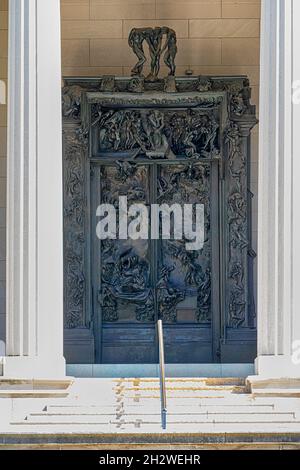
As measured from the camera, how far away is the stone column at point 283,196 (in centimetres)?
1302

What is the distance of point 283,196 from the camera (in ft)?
42.7

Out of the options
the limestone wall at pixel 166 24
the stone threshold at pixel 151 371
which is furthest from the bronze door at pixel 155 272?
the stone threshold at pixel 151 371

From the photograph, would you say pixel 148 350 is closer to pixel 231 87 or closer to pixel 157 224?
pixel 157 224

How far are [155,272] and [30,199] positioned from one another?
15.0ft

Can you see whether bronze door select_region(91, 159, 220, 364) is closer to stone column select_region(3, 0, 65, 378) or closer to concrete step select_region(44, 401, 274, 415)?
stone column select_region(3, 0, 65, 378)

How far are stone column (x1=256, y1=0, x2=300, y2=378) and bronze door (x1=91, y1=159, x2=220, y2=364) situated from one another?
4090 millimetres

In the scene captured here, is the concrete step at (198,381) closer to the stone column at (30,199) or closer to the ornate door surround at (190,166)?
the stone column at (30,199)

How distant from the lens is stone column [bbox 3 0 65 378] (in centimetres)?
1307

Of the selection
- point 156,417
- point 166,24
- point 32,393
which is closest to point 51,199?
point 32,393

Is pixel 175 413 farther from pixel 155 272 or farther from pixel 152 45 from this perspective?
pixel 152 45

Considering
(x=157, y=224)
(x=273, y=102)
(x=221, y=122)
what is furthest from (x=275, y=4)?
(x=157, y=224)

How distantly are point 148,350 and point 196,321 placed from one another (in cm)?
A: 93

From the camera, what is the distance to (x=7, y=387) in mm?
13016

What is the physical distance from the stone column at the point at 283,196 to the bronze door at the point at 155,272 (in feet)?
13.4
